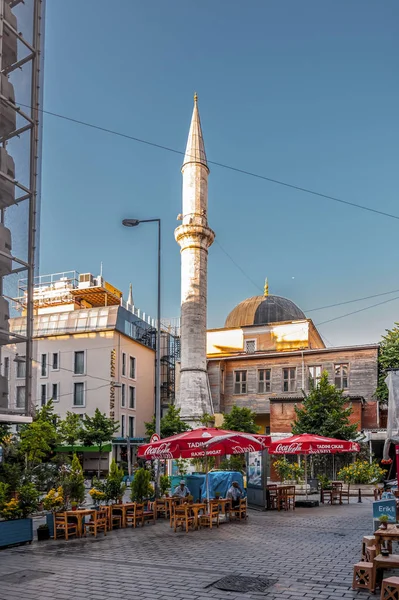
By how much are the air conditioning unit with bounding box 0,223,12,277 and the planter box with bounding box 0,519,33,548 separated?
235 inches

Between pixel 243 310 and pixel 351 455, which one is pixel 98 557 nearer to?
pixel 351 455

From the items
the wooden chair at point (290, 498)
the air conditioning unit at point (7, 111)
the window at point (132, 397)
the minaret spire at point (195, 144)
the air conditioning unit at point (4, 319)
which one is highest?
the minaret spire at point (195, 144)

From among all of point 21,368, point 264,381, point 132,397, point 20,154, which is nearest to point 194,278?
point 264,381

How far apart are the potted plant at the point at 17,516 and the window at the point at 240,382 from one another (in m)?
34.4

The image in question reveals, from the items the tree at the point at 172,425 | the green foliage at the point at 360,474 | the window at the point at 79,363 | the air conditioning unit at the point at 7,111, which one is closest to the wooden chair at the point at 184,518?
the air conditioning unit at the point at 7,111

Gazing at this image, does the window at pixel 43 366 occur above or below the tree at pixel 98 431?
above

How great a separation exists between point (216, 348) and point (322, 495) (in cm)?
3209

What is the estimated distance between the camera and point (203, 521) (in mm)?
17031

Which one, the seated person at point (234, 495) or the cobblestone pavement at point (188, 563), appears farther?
the seated person at point (234, 495)

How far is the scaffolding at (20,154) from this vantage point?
12117 mm

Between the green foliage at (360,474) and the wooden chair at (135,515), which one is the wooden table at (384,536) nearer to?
the wooden chair at (135,515)

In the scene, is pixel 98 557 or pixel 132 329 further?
pixel 132 329

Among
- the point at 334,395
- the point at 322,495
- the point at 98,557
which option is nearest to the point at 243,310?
the point at 334,395

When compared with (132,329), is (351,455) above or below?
below
